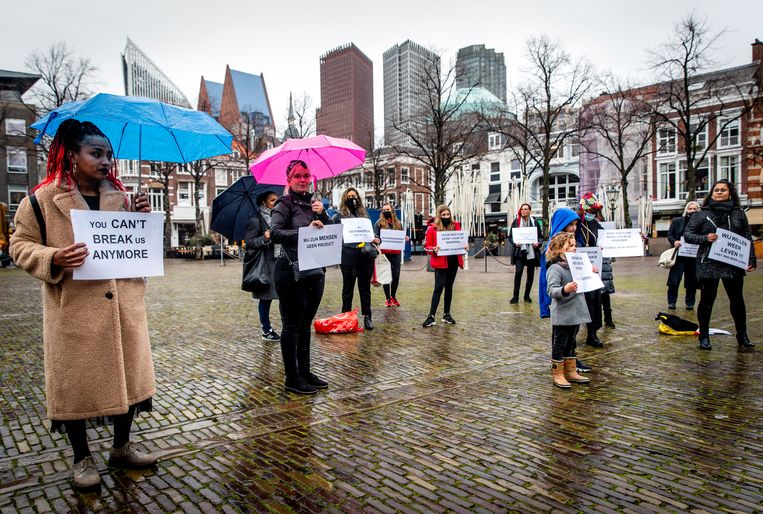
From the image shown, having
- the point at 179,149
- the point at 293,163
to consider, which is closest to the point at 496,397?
the point at 293,163

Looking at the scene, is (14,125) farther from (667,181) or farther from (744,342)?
(667,181)

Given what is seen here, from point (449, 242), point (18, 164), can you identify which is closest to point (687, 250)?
point (449, 242)

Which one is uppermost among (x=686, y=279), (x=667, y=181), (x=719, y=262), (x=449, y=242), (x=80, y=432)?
(x=667, y=181)

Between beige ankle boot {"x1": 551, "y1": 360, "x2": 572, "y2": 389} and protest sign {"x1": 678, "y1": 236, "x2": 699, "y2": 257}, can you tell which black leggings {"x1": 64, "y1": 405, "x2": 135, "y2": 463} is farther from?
protest sign {"x1": 678, "y1": 236, "x2": 699, "y2": 257}

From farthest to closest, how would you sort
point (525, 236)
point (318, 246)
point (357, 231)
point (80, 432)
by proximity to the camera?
point (525, 236) → point (357, 231) → point (318, 246) → point (80, 432)

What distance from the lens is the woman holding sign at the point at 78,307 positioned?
113 inches

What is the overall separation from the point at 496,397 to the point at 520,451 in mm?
1212

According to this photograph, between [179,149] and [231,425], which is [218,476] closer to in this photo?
[231,425]

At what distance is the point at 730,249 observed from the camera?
6535 millimetres


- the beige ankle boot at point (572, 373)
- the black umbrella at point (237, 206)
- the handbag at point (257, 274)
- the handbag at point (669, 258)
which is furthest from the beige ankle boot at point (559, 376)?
the handbag at point (669, 258)

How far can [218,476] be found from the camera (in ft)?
10.5

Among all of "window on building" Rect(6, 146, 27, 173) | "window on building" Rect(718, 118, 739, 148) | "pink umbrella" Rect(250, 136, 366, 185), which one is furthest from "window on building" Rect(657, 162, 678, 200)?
A: "window on building" Rect(6, 146, 27, 173)

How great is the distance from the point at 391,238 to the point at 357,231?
2.36m

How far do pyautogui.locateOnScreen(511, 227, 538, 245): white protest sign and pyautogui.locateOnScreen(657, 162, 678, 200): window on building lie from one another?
43.1 metres
